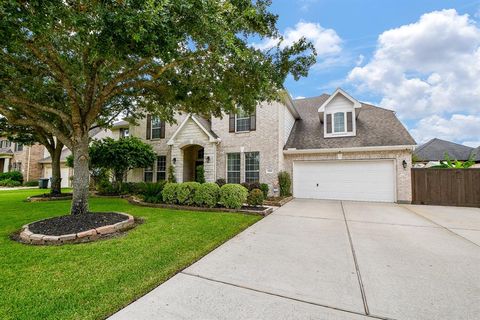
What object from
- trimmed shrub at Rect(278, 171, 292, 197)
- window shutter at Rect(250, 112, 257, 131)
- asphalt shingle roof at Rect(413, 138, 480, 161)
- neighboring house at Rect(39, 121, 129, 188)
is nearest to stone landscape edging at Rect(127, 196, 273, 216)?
trimmed shrub at Rect(278, 171, 292, 197)

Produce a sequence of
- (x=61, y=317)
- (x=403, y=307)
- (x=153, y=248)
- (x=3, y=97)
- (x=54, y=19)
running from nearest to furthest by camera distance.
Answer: (x=61, y=317) < (x=403, y=307) < (x=54, y=19) < (x=153, y=248) < (x=3, y=97)

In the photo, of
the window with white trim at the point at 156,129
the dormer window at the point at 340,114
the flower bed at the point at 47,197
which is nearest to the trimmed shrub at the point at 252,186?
the dormer window at the point at 340,114

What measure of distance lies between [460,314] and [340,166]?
10150 millimetres

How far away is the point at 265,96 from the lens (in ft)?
22.0

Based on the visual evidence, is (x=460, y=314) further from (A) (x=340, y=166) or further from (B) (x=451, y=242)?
(A) (x=340, y=166)

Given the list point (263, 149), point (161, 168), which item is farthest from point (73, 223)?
point (161, 168)

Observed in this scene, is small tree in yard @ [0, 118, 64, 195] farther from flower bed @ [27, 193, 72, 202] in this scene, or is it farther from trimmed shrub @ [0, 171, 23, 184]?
trimmed shrub @ [0, 171, 23, 184]

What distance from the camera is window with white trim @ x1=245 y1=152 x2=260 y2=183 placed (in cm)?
1257

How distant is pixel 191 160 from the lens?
50.4 ft

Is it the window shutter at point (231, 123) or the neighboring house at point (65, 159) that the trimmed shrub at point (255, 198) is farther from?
the neighboring house at point (65, 159)

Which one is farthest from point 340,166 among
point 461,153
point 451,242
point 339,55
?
point 461,153

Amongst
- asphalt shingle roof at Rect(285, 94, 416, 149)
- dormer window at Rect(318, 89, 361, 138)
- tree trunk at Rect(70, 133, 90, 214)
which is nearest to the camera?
tree trunk at Rect(70, 133, 90, 214)

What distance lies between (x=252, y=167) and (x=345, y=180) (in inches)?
202

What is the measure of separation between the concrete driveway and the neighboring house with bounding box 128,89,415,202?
582 cm
